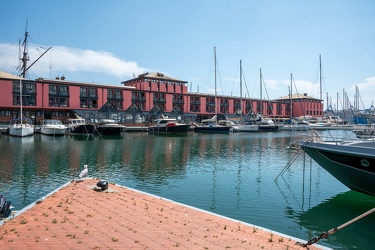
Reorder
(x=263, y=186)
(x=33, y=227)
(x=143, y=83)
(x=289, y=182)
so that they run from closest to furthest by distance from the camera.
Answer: (x=33, y=227) < (x=263, y=186) < (x=289, y=182) < (x=143, y=83)

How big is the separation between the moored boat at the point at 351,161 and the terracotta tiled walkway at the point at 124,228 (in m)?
6.49

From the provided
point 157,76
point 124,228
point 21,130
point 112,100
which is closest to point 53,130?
point 21,130

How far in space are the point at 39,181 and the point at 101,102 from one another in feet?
200

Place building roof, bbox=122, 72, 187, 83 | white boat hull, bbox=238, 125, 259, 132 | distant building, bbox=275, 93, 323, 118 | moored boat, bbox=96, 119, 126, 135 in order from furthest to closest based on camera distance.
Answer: distant building, bbox=275, 93, 323, 118 → building roof, bbox=122, 72, 187, 83 → white boat hull, bbox=238, 125, 259, 132 → moored boat, bbox=96, 119, 126, 135

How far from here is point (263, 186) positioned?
16.0 meters

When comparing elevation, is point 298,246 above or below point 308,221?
above

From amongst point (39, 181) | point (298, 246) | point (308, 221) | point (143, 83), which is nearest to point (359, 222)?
point (308, 221)

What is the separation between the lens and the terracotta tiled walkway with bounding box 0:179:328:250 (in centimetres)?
679

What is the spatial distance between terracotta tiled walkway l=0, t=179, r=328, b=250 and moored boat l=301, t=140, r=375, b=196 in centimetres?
649

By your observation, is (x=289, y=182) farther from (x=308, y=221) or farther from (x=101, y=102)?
(x=101, y=102)

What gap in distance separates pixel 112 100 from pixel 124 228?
72.3 m

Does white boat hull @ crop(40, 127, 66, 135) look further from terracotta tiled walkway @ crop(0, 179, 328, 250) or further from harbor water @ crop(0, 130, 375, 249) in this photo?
terracotta tiled walkway @ crop(0, 179, 328, 250)

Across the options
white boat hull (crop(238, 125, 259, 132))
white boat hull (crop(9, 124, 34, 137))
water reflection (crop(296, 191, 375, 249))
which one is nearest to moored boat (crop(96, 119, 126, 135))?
white boat hull (crop(9, 124, 34, 137))

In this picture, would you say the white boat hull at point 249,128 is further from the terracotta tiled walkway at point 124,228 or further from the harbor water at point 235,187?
the terracotta tiled walkway at point 124,228
